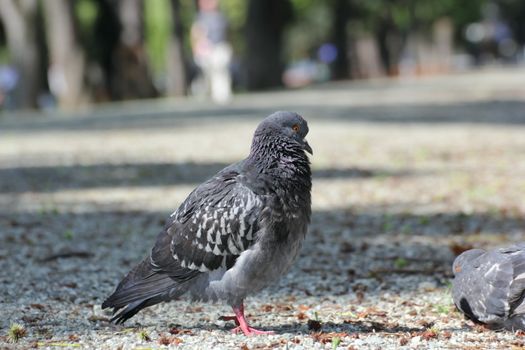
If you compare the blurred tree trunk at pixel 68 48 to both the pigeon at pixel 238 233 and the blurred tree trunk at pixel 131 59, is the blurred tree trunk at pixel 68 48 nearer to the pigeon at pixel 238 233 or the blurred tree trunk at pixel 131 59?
the blurred tree trunk at pixel 131 59

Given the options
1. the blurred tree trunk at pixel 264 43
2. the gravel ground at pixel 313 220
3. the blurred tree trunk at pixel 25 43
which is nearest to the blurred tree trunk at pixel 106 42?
the blurred tree trunk at pixel 25 43

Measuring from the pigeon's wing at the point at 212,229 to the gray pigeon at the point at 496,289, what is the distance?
1395mm

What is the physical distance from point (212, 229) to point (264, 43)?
91.7ft

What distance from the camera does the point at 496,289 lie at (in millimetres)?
5348

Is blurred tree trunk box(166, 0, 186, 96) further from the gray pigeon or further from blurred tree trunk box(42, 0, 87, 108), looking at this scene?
the gray pigeon

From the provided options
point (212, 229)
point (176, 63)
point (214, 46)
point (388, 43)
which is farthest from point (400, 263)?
point (388, 43)

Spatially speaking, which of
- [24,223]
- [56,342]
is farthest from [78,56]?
[56,342]

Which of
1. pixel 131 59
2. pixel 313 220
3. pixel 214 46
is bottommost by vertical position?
pixel 313 220

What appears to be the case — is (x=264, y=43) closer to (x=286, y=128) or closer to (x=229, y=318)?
(x=229, y=318)

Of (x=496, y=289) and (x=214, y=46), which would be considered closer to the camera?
(x=496, y=289)

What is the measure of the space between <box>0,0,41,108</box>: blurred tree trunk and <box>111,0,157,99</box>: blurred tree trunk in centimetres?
275

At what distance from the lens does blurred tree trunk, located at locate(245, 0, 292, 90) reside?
32.6 meters

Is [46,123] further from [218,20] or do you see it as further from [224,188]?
[224,188]

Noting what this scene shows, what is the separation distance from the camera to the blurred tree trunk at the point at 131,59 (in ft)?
101
